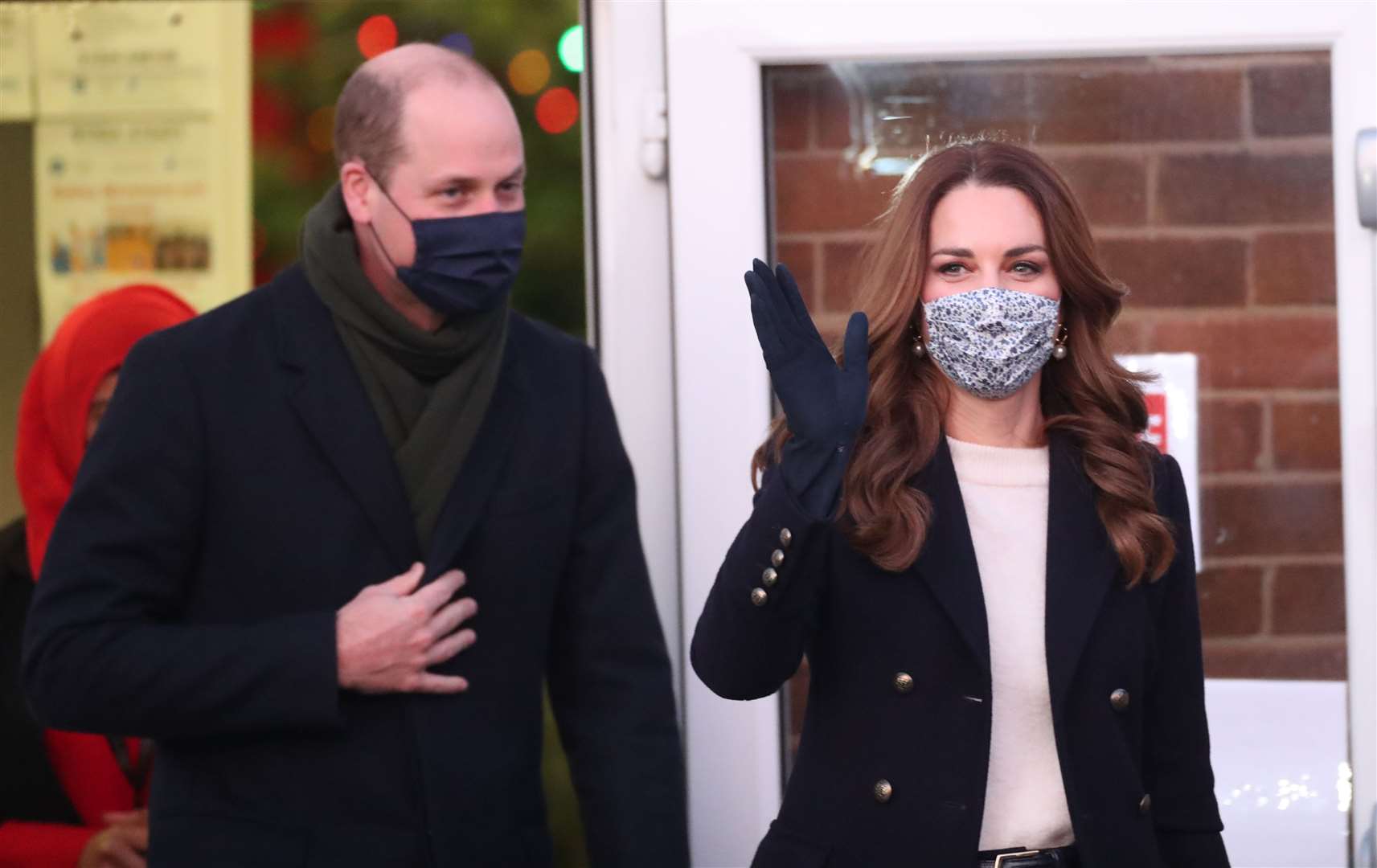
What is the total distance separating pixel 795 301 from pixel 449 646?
0.68 m

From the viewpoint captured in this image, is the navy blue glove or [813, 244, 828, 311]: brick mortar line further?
[813, 244, 828, 311]: brick mortar line

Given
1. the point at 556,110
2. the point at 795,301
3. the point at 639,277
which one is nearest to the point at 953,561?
the point at 795,301

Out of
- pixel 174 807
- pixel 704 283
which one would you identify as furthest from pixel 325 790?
pixel 704 283

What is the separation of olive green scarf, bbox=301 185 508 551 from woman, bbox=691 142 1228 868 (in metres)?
0.42

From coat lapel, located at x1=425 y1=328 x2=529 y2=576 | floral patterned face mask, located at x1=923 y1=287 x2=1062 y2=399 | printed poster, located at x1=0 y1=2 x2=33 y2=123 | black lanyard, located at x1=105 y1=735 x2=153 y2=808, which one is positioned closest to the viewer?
floral patterned face mask, located at x1=923 y1=287 x2=1062 y2=399

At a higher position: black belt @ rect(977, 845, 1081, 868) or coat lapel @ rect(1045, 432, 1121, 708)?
coat lapel @ rect(1045, 432, 1121, 708)

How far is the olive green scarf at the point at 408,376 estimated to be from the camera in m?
2.30

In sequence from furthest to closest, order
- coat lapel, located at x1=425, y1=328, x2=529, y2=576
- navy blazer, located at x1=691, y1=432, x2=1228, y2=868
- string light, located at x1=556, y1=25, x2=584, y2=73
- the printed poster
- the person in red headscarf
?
1. the printed poster
2. string light, located at x1=556, y1=25, x2=584, y2=73
3. the person in red headscarf
4. coat lapel, located at x1=425, y1=328, x2=529, y2=576
5. navy blazer, located at x1=691, y1=432, x2=1228, y2=868

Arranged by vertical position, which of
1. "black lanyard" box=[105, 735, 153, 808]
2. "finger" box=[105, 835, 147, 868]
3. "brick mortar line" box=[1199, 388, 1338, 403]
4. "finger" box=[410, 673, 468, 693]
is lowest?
"finger" box=[105, 835, 147, 868]

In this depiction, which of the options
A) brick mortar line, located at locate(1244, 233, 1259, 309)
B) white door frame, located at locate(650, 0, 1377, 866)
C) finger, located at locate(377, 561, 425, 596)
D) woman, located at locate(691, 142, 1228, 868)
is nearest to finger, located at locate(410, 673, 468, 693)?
finger, located at locate(377, 561, 425, 596)

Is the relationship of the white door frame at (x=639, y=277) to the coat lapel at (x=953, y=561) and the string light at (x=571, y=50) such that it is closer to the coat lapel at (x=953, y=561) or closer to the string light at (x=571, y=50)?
the string light at (x=571, y=50)

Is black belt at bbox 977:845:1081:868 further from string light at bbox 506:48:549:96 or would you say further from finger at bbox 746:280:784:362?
string light at bbox 506:48:549:96

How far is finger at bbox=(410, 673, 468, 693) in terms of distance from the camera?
223 cm

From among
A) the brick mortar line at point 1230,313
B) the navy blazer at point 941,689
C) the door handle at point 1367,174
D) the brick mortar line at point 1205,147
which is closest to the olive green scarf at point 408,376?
the navy blazer at point 941,689
